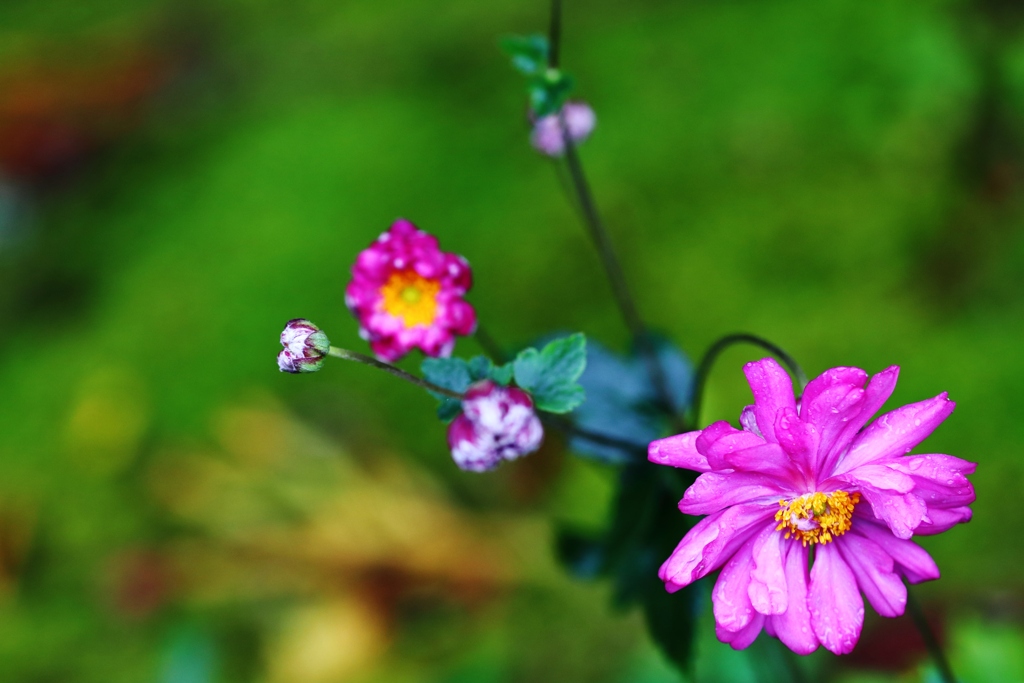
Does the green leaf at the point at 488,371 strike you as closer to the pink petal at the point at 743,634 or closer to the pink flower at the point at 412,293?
the pink flower at the point at 412,293

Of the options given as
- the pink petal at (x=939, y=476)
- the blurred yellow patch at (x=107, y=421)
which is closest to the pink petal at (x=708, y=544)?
the pink petal at (x=939, y=476)

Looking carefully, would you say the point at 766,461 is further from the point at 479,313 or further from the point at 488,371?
the point at 479,313

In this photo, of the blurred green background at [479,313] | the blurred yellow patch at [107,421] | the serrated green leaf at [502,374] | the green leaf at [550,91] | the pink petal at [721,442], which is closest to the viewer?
the pink petal at [721,442]

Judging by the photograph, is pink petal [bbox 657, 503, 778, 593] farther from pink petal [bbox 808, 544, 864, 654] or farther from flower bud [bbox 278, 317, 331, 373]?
flower bud [bbox 278, 317, 331, 373]

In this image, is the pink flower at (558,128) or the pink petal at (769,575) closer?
the pink petal at (769,575)

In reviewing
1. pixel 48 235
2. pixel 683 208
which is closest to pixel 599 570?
pixel 683 208

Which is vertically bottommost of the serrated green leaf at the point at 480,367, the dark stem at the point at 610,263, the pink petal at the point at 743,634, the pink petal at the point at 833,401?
the pink petal at the point at 743,634

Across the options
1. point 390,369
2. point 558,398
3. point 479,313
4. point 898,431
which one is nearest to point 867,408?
point 898,431
